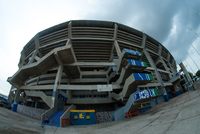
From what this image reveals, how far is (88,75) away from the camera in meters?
29.2

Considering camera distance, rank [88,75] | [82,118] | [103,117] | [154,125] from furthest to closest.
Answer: [88,75] → [103,117] → [82,118] → [154,125]

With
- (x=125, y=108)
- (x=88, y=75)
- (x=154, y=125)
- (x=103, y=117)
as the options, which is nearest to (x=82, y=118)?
(x=103, y=117)

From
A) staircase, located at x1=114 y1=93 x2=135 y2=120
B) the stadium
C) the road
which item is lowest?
the road

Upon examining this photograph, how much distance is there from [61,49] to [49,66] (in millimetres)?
4748

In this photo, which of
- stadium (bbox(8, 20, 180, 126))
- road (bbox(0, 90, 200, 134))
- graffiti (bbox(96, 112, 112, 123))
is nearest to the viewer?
road (bbox(0, 90, 200, 134))

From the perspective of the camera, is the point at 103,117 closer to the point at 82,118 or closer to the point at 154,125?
the point at 82,118

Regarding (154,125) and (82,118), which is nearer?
(154,125)

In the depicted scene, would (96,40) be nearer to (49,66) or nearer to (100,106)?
(49,66)

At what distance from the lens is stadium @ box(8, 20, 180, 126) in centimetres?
2233

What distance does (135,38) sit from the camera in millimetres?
34031

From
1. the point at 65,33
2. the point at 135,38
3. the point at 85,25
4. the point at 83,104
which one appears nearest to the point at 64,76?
the point at 83,104

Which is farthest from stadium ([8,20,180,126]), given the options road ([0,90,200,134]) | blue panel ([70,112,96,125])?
road ([0,90,200,134])

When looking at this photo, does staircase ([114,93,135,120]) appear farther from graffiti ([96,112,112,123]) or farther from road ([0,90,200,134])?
road ([0,90,200,134])

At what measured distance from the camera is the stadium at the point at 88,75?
2233cm
